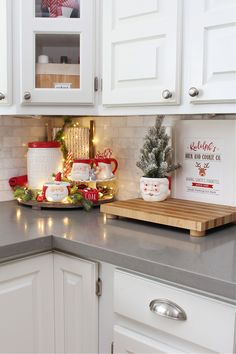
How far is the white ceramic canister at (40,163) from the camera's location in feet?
7.00

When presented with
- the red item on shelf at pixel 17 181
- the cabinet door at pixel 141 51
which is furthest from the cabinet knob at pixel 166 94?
the red item on shelf at pixel 17 181

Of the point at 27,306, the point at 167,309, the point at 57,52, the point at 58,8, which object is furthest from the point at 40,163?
the point at 167,309

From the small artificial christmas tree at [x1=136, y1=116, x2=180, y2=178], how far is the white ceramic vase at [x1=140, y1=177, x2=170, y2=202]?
0.11ft

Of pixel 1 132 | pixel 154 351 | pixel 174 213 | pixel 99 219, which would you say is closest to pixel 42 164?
pixel 1 132

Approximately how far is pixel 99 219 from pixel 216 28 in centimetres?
84

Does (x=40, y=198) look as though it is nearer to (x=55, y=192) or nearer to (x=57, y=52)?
(x=55, y=192)

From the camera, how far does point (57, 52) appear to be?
188 cm

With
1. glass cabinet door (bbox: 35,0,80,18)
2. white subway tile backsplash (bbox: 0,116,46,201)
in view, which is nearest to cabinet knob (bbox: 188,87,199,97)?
glass cabinet door (bbox: 35,0,80,18)

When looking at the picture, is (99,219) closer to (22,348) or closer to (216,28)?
(22,348)

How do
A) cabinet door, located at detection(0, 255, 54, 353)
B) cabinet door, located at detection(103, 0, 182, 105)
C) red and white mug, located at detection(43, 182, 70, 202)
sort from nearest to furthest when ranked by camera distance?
cabinet door, located at detection(0, 255, 54, 353)
cabinet door, located at detection(103, 0, 182, 105)
red and white mug, located at detection(43, 182, 70, 202)

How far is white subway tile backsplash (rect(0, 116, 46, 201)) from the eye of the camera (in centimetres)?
215

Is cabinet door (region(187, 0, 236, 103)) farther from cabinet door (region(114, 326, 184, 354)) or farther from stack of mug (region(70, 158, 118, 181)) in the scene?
cabinet door (region(114, 326, 184, 354))

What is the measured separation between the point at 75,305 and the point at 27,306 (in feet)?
0.53

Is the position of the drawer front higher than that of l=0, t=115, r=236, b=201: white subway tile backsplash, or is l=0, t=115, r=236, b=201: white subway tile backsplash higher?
l=0, t=115, r=236, b=201: white subway tile backsplash
